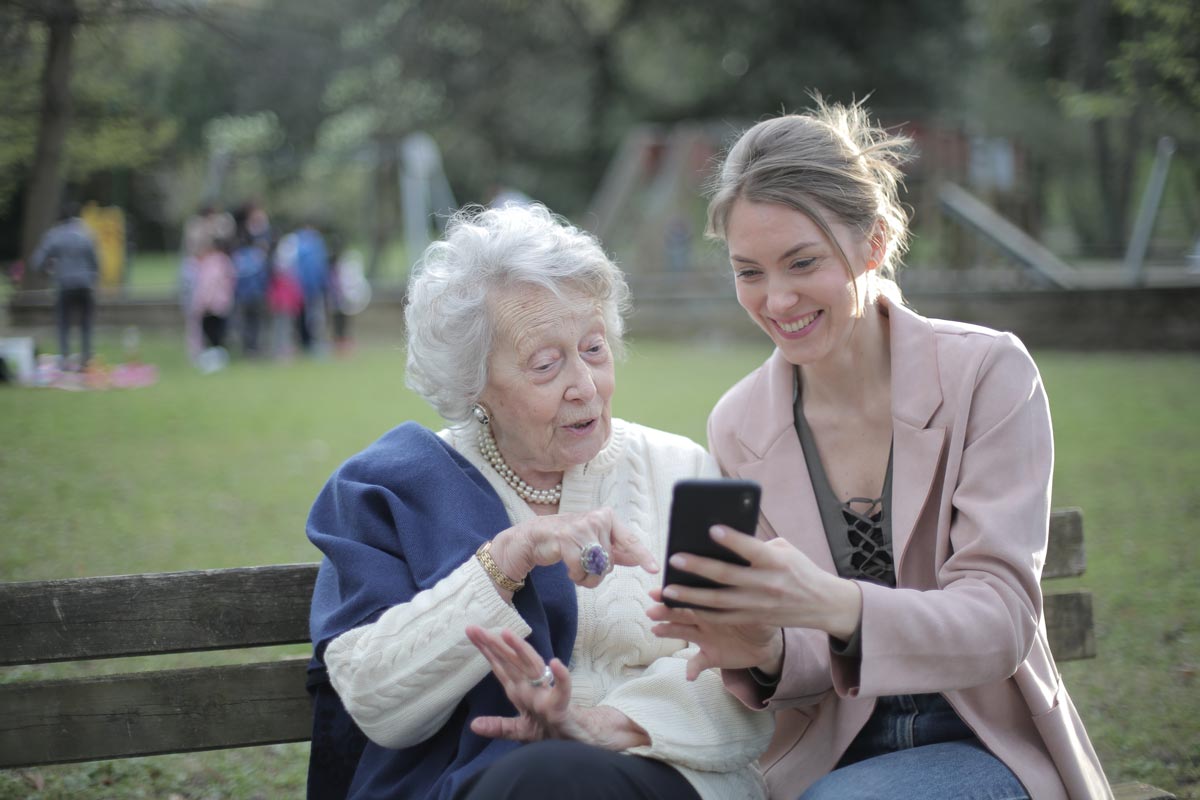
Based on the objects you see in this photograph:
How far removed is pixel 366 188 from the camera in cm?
3581

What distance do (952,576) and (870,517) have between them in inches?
13.9

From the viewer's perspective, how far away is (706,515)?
2131 millimetres

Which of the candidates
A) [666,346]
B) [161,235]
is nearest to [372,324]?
[666,346]

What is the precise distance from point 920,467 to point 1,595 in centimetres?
225

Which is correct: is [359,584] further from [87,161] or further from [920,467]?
[87,161]

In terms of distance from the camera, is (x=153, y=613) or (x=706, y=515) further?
(x=153, y=613)

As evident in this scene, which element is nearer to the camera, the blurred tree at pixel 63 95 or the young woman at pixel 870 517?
the young woman at pixel 870 517

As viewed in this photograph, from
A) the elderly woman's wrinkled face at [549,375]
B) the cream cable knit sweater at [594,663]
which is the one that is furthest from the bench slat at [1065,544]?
the elderly woman's wrinkled face at [549,375]

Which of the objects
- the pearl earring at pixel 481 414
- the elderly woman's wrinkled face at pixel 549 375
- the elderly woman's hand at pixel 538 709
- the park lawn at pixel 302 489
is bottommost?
the park lawn at pixel 302 489

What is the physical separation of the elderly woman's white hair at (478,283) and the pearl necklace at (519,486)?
0.12 m

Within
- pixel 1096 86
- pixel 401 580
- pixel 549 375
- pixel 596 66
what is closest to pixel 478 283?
pixel 549 375

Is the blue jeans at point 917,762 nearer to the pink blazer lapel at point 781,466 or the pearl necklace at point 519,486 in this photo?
the pink blazer lapel at point 781,466

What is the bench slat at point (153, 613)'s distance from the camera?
Result: 2.94m

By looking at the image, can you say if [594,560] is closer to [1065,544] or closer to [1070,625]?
[1065,544]
